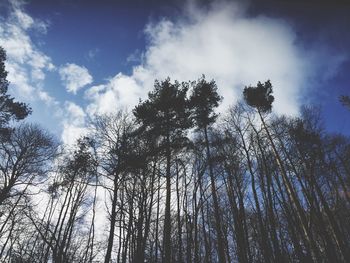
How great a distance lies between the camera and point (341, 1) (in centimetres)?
287

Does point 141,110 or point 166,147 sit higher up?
point 141,110

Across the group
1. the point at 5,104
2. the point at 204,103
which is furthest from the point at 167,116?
the point at 5,104

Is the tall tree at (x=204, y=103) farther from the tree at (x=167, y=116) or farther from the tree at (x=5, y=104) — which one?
the tree at (x=5, y=104)

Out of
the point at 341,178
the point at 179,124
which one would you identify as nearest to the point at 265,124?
the point at 179,124

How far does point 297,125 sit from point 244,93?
4.34 meters

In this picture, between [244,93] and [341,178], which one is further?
[341,178]

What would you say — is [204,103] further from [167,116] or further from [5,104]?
[5,104]

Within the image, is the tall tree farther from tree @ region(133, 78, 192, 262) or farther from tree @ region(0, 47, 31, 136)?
tree @ region(0, 47, 31, 136)

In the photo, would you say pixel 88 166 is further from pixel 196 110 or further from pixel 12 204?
pixel 196 110

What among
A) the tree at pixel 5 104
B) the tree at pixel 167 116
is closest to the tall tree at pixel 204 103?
the tree at pixel 167 116

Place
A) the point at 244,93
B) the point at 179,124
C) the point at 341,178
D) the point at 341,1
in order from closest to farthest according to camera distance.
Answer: the point at 341,1
the point at 179,124
the point at 244,93
the point at 341,178

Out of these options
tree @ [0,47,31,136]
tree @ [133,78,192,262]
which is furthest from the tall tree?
tree @ [0,47,31,136]

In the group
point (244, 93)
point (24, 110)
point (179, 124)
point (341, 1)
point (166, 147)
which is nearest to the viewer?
point (341, 1)

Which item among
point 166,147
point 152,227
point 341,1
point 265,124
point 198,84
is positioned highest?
point 198,84
